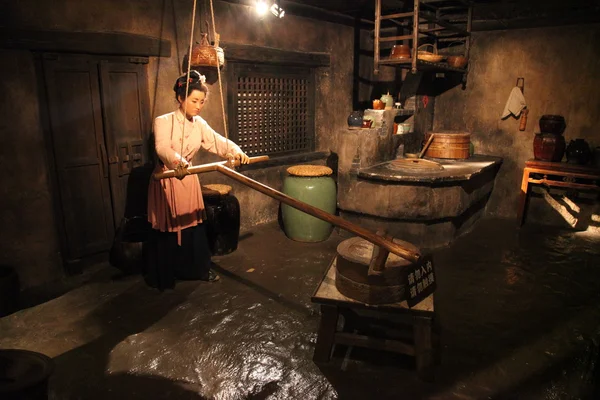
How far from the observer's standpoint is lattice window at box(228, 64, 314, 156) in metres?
7.22

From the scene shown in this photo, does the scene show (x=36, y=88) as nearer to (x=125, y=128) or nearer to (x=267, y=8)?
(x=125, y=128)

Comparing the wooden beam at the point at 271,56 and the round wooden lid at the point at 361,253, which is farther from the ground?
the wooden beam at the point at 271,56

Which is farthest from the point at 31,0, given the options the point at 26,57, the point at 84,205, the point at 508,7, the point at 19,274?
the point at 508,7

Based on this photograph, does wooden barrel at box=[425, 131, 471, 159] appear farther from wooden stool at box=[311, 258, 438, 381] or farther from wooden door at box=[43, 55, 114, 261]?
wooden door at box=[43, 55, 114, 261]

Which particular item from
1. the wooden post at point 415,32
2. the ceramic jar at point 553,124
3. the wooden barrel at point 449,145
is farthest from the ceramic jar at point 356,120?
the ceramic jar at point 553,124

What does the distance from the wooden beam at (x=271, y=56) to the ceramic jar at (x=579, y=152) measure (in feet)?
15.7

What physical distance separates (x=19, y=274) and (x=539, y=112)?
9.06 metres

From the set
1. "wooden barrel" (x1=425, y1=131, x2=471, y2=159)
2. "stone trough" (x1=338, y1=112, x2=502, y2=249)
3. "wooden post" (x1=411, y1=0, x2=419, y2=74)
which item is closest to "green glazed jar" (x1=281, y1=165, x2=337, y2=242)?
"stone trough" (x1=338, y1=112, x2=502, y2=249)

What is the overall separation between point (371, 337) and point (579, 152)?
6.13 meters

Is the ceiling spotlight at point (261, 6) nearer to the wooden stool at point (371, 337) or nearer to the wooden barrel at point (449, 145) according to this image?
the wooden barrel at point (449, 145)

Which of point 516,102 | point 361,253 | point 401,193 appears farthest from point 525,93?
point 361,253

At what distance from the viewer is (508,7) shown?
26.7 feet

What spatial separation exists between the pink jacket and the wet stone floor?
3.03 feet

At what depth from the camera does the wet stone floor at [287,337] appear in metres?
3.51
